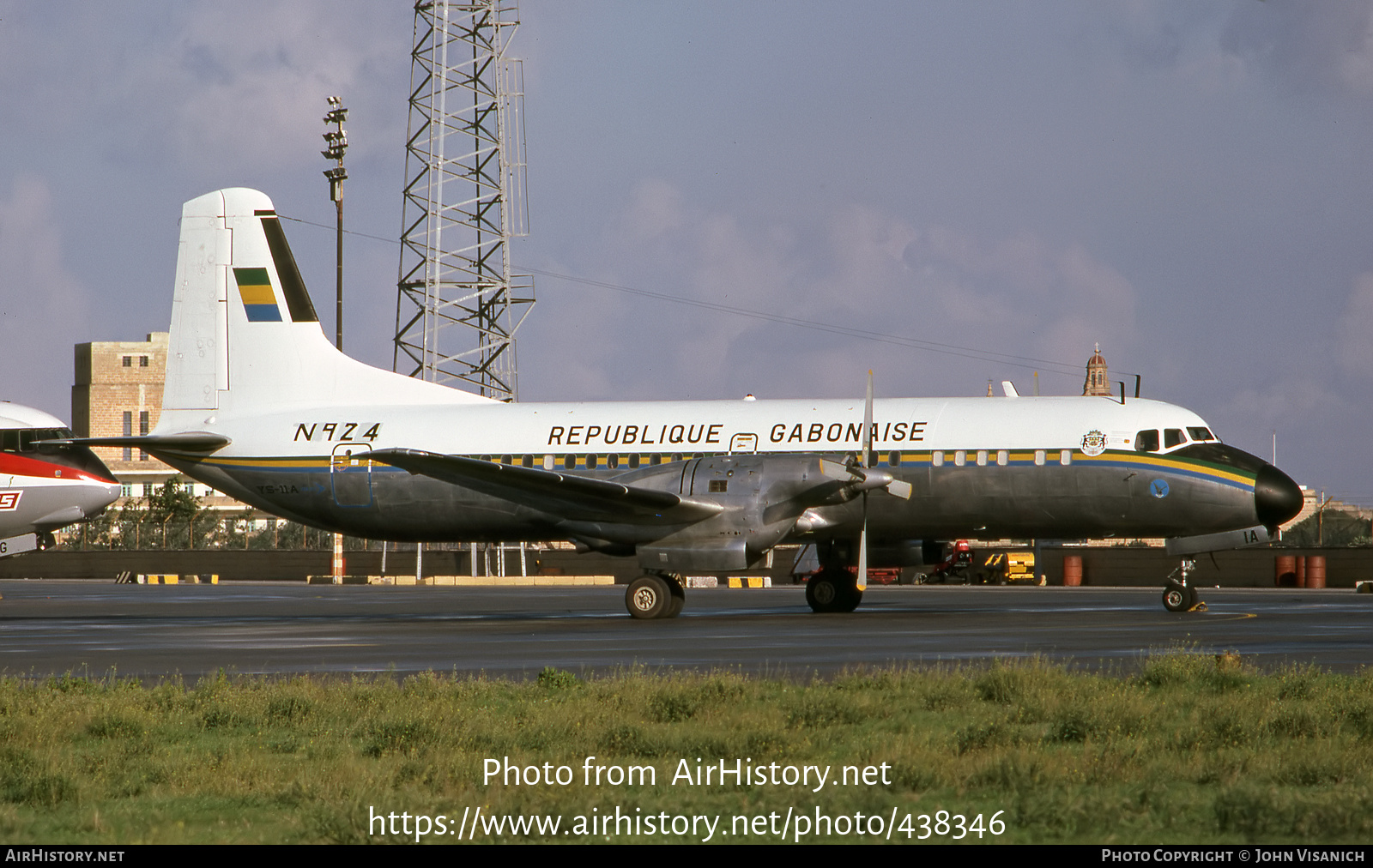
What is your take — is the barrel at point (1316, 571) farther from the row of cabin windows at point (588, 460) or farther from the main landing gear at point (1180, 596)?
the row of cabin windows at point (588, 460)

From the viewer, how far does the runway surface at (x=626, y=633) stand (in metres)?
16.6

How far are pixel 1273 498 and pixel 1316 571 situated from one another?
19.9 m

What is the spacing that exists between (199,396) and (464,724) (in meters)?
21.5

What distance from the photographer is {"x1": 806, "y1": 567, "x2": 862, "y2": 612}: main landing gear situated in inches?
1110

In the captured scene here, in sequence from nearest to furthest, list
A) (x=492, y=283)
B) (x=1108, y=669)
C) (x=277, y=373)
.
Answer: (x=1108, y=669) → (x=277, y=373) → (x=492, y=283)

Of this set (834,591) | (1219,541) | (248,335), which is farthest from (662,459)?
(1219,541)

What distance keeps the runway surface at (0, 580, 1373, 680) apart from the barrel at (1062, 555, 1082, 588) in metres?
10.3

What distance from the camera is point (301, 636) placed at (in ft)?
72.3

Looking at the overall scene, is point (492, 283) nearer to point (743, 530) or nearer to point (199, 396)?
point (199, 396)

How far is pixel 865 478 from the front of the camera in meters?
25.0

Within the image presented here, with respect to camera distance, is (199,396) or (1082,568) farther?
(1082,568)

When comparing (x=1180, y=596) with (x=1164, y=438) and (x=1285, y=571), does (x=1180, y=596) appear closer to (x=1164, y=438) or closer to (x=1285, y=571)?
(x=1164, y=438)

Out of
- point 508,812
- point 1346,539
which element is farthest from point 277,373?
point 1346,539

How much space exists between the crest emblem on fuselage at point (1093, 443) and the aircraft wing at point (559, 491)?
6818 millimetres
